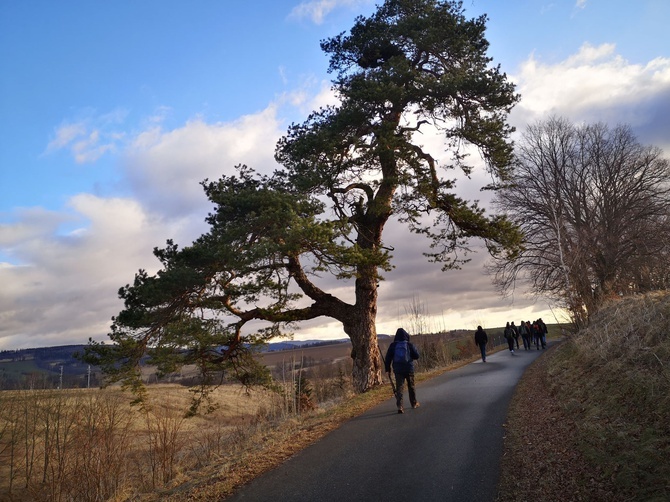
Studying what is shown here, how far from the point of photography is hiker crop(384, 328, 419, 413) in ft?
33.7

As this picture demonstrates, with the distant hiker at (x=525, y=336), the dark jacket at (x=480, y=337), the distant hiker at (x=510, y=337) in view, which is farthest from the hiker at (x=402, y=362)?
the distant hiker at (x=525, y=336)

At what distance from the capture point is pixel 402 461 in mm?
6449

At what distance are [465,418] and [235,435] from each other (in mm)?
5812

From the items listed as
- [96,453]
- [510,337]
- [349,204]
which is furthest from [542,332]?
[96,453]

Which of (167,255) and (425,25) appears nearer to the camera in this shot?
(167,255)

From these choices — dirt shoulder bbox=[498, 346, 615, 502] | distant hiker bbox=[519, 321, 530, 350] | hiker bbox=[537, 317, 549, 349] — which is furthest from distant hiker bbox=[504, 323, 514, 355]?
dirt shoulder bbox=[498, 346, 615, 502]

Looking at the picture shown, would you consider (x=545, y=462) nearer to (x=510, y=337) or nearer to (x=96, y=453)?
(x=96, y=453)

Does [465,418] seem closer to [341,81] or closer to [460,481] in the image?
[460,481]

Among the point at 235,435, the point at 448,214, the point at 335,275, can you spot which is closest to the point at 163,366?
the point at 235,435

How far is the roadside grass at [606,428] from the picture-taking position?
4.89m

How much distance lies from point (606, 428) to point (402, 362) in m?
4.76

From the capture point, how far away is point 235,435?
11.2 m

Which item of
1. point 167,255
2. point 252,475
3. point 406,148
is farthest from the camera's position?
point 406,148

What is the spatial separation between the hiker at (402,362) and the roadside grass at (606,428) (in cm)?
230
